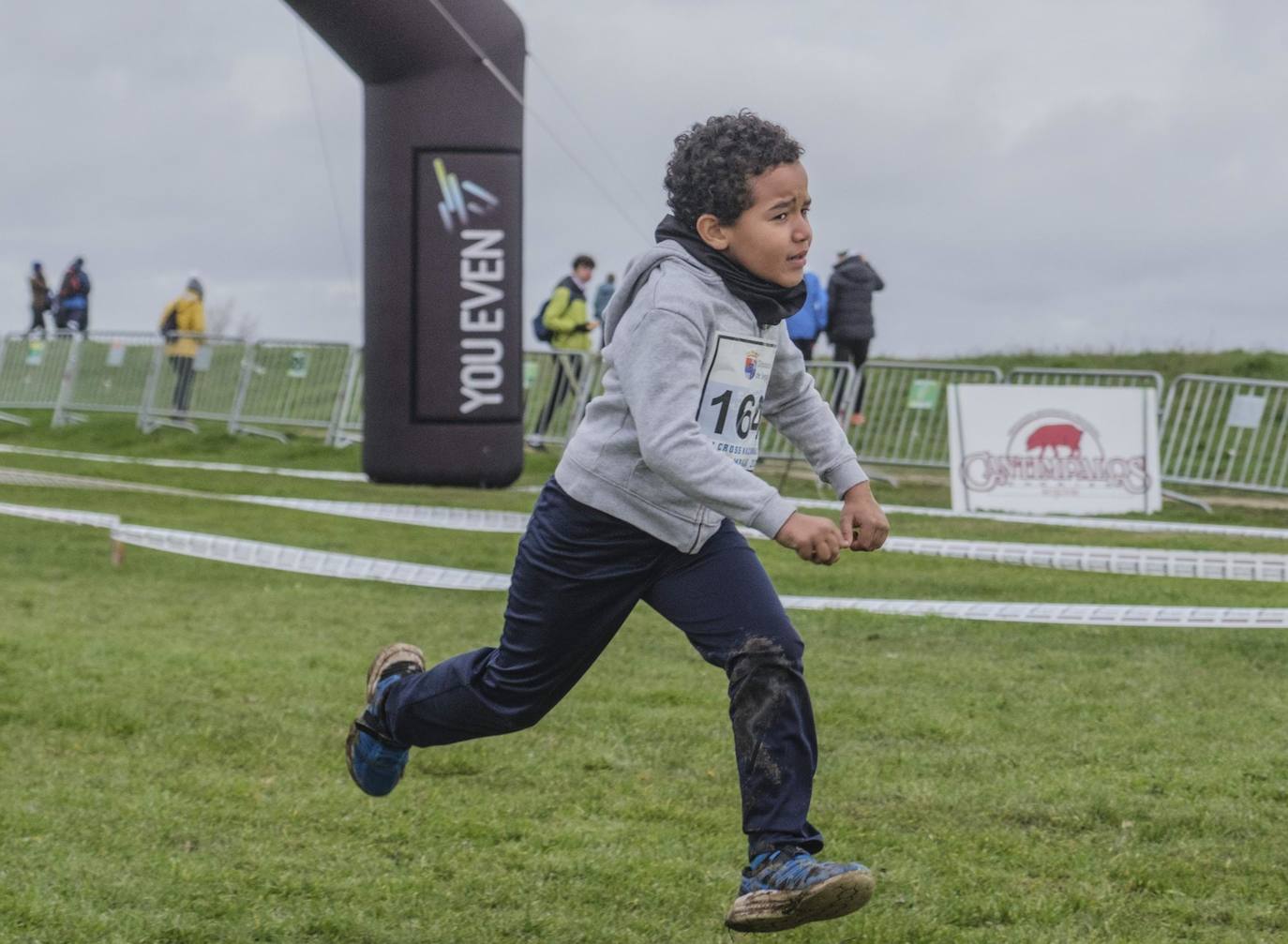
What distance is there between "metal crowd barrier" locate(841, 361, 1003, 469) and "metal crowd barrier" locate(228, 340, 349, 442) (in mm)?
6168

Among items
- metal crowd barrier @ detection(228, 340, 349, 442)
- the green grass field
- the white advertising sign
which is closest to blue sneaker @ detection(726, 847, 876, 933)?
the green grass field

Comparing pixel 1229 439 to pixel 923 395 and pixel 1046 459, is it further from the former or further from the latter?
pixel 923 395

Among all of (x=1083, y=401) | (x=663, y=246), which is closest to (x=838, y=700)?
(x=663, y=246)

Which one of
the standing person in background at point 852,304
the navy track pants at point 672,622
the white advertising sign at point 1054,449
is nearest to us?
the navy track pants at point 672,622

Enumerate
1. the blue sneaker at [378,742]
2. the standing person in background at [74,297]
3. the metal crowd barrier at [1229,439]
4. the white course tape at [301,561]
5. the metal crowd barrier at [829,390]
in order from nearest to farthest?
the blue sneaker at [378,742], the white course tape at [301,561], the metal crowd barrier at [1229,439], the metal crowd barrier at [829,390], the standing person in background at [74,297]

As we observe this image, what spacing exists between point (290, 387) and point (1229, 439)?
1073cm

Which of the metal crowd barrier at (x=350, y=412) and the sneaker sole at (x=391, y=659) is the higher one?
the metal crowd barrier at (x=350, y=412)

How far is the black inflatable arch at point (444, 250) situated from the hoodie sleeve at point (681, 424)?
8.32 metres

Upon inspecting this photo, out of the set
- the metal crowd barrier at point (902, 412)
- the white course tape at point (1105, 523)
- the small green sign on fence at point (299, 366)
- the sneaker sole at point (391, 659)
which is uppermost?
the small green sign on fence at point (299, 366)

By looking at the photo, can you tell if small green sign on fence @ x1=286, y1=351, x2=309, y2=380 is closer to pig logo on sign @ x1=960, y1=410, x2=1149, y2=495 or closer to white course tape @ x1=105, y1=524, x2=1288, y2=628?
white course tape @ x1=105, y1=524, x2=1288, y2=628

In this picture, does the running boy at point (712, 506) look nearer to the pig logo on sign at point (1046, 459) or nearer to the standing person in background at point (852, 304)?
the pig logo on sign at point (1046, 459)

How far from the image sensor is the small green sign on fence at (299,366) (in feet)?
65.0

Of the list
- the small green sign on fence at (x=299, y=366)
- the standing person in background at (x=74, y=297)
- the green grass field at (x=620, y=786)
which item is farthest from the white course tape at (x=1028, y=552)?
the standing person in background at (x=74, y=297)

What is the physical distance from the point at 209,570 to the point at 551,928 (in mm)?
7180
